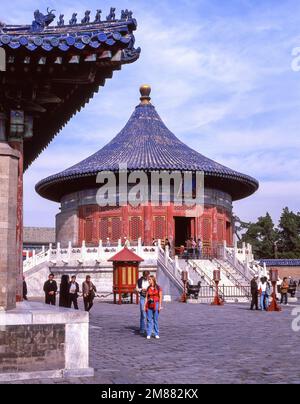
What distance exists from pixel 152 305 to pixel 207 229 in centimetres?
2722

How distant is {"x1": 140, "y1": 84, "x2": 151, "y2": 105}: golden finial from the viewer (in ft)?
157

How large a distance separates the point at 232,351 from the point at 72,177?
29623 mm

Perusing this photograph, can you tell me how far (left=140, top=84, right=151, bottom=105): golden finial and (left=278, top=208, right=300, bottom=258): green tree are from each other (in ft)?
67.5

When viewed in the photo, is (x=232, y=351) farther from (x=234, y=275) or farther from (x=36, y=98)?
(x=234, y=275)

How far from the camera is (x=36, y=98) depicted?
29.7ft

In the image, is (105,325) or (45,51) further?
(105,325)

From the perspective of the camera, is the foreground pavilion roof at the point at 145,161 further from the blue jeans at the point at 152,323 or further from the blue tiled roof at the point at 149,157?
the blue jeans at the point at 152,323

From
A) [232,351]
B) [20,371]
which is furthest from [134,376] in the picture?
[232,351]

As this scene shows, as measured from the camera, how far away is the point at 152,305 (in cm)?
1354

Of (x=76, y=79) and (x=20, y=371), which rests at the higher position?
(x=76, y=79)

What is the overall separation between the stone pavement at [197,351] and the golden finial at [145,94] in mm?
29864

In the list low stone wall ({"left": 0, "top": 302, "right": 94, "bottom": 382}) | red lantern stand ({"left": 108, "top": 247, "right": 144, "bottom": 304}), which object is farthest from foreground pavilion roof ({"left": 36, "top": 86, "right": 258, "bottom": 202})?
low stone wall ({"left": 0, "top": 302, "right": 94, "bottom": 382})

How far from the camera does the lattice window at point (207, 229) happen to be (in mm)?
40188

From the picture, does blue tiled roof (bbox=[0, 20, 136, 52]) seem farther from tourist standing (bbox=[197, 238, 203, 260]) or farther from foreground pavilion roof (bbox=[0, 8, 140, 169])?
tourist standing (bbox=[197, 238, 203, 260])
